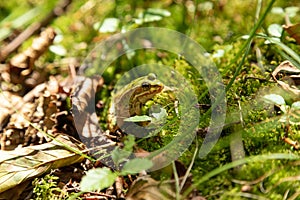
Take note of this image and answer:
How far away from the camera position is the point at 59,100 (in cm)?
185

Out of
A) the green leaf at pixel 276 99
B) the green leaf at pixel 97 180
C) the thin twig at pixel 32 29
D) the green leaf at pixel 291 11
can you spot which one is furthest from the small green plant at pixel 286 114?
the thin twig at pixel 32 29

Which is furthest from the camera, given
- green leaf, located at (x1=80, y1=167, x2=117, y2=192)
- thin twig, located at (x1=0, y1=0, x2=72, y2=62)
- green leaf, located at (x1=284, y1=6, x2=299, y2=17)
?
thin twig, located at (x1=0, y1=0, x2=72, y2=62)

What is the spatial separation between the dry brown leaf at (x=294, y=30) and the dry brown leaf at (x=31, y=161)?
1.02m

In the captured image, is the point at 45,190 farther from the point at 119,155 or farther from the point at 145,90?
the point at 145,90

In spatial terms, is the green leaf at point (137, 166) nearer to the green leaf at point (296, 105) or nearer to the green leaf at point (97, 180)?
the green leaf at point (97, 180)

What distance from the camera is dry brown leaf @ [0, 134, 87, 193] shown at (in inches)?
57.1

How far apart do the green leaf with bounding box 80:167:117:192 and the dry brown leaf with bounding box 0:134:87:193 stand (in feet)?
0.95

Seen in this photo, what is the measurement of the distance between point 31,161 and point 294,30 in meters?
1.23

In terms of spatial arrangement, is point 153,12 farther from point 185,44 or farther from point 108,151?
point 108,151

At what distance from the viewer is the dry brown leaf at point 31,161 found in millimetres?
1451

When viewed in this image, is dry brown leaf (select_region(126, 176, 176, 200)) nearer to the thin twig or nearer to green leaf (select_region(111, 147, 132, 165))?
green leaf (select_region(111, 147, 132, 165))

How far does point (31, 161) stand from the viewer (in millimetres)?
1494

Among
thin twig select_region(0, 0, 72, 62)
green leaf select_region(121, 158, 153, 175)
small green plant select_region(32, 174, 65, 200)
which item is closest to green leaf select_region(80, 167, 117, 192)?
green leaf select_region(121, 158, 153, 175)

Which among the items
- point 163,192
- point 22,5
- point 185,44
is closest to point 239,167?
point 163,192
